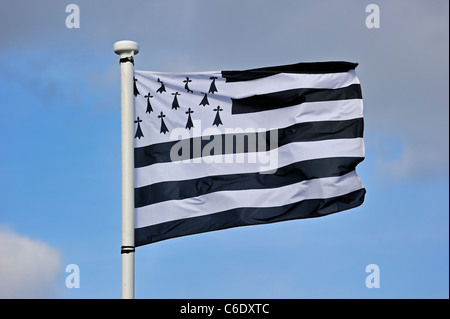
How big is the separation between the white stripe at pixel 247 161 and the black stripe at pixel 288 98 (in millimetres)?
694

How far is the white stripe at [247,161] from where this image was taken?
42.2 ft

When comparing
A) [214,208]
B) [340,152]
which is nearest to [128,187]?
[214,208]

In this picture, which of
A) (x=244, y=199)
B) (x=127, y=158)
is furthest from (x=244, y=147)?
(x=127, y=158)

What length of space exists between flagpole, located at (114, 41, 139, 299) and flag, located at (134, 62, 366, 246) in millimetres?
529

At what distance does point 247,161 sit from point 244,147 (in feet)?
0.72

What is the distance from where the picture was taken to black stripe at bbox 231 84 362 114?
13594 millimetres

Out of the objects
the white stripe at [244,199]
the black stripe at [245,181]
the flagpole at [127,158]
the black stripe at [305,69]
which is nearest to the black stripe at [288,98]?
the black stripe at [305,69]

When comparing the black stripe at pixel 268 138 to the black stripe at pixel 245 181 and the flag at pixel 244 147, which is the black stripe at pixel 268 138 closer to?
the flag at pixel 244 147

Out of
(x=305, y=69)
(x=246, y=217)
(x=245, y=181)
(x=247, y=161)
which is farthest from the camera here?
(x=305, y=69)

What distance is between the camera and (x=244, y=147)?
13.3 m

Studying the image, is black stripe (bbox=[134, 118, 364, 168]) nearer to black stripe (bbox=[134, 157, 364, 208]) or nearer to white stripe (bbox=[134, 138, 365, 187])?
white stripe (bbox=[134, 138, 365, 187])

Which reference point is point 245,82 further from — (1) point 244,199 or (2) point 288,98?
(1) point 244,199
